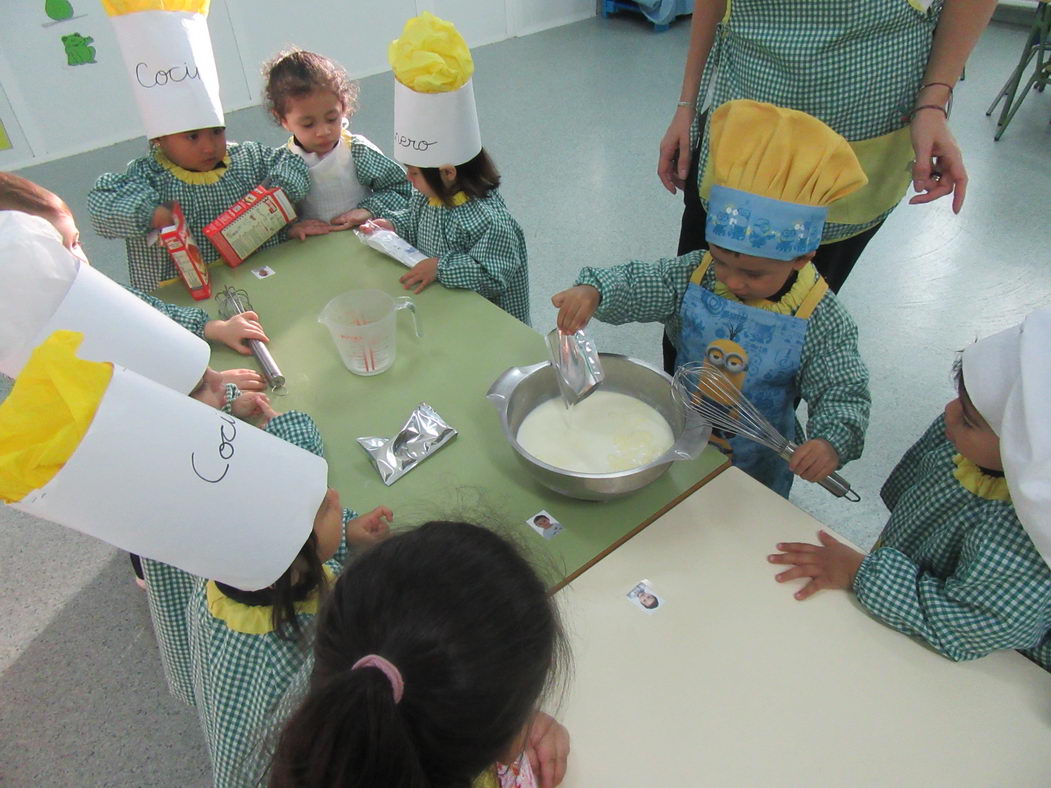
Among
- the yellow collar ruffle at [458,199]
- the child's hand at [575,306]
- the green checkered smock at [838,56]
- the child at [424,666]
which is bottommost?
the yellow collar ruffle at [458,199]

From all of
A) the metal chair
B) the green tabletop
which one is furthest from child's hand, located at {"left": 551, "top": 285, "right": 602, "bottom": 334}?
the metal chair

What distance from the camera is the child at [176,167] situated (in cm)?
124

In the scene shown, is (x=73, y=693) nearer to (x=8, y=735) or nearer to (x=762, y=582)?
(x=8, y=735)

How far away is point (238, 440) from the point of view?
64 centimetres

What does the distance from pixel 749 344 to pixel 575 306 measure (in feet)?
0.88

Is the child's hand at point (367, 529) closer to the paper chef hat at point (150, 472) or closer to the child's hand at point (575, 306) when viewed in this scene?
the paper chef hat at point (150, 472)

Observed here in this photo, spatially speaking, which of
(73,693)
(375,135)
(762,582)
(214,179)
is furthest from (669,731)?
(375,135)

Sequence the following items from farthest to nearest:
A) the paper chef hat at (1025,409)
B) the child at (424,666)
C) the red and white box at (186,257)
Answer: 1. the red and white box at (186,257)
2. the paper chef hat at (1025,409)
3. the child at (424,666)

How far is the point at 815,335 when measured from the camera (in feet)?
3.19

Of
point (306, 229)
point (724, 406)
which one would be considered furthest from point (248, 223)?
point (724, 406)

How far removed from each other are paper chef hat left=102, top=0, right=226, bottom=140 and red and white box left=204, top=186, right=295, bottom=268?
162 mm

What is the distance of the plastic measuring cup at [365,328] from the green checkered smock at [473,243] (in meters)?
0.14

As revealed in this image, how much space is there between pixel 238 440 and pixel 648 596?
496mm

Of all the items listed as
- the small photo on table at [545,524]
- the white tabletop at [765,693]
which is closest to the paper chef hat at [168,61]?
the small photo on table at [545,524]
